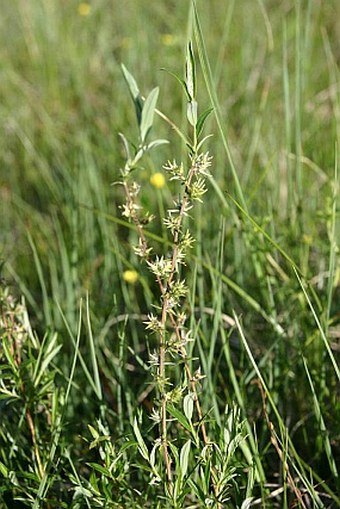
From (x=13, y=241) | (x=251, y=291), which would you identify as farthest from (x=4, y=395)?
(x=13, y=241)

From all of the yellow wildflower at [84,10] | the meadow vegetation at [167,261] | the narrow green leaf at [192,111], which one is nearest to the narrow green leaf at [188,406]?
the meadow vegetation at [167,261]

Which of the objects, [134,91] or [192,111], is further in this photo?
[134,91]

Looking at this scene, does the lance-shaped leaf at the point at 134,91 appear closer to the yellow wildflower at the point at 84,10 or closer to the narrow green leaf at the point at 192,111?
the narrow green leaf at the point at 192,111

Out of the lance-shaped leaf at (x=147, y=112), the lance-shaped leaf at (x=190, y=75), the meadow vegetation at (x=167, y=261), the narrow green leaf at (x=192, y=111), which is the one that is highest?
the lance-shaped leaf at (x=190, y=75)

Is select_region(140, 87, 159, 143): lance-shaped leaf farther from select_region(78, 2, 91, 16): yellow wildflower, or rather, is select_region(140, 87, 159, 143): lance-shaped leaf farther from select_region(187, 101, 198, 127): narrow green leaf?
select_region(78, 2, 91, 16): yellow wildflower

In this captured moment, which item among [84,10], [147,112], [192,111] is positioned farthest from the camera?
[84,10]

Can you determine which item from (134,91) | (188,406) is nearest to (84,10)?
(134,91)

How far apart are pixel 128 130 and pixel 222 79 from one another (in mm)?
454

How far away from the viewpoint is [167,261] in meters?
0.92

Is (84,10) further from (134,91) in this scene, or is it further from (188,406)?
(188,406)

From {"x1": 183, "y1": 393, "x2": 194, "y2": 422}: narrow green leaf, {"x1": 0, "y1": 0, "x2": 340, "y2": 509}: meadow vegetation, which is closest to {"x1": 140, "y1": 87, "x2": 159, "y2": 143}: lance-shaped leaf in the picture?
{"x1": 0, "y1": 0, "x2": 340, "y2": 509}: meadow vegetation

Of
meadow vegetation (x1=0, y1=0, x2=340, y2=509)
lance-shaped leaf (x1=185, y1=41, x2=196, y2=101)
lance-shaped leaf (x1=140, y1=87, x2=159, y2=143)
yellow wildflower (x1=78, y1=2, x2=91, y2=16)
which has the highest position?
lance-shaped leaf (x1=185, y1=41, x2=196, y2=101)

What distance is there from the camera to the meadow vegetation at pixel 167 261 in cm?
100

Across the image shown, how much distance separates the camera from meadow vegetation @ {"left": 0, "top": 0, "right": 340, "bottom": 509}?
1.00 metres
